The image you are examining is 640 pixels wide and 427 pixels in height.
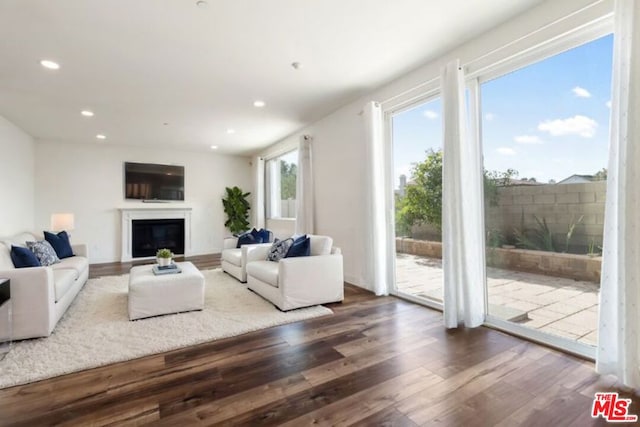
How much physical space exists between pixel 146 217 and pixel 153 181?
2.83 feet

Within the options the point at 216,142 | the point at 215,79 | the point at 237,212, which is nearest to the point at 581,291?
the point at 215,79

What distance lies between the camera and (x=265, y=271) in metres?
3.73

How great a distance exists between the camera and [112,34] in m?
2.72

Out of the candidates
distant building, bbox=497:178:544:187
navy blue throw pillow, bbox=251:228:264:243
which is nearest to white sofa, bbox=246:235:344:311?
navy blue throw pillow, bbox=251:228:264:243

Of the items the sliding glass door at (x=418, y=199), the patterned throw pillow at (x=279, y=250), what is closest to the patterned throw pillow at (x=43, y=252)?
the patterned throw pillow at (x=279, y=250)

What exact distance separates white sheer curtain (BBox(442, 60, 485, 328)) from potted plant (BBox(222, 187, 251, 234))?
615cm

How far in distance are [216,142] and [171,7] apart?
4.64 meters

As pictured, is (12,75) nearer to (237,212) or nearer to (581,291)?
(237,212)

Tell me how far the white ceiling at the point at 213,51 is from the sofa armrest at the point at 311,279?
2176mm

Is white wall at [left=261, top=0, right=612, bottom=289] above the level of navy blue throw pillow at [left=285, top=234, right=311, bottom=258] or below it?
above

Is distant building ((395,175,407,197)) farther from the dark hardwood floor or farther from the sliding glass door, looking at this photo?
the dark hardwood floor

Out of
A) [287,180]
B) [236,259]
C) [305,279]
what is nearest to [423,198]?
[305,279]

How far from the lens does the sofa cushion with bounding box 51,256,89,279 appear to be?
12.5ft

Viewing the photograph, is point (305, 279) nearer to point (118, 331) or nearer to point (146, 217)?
point (118, 331)
